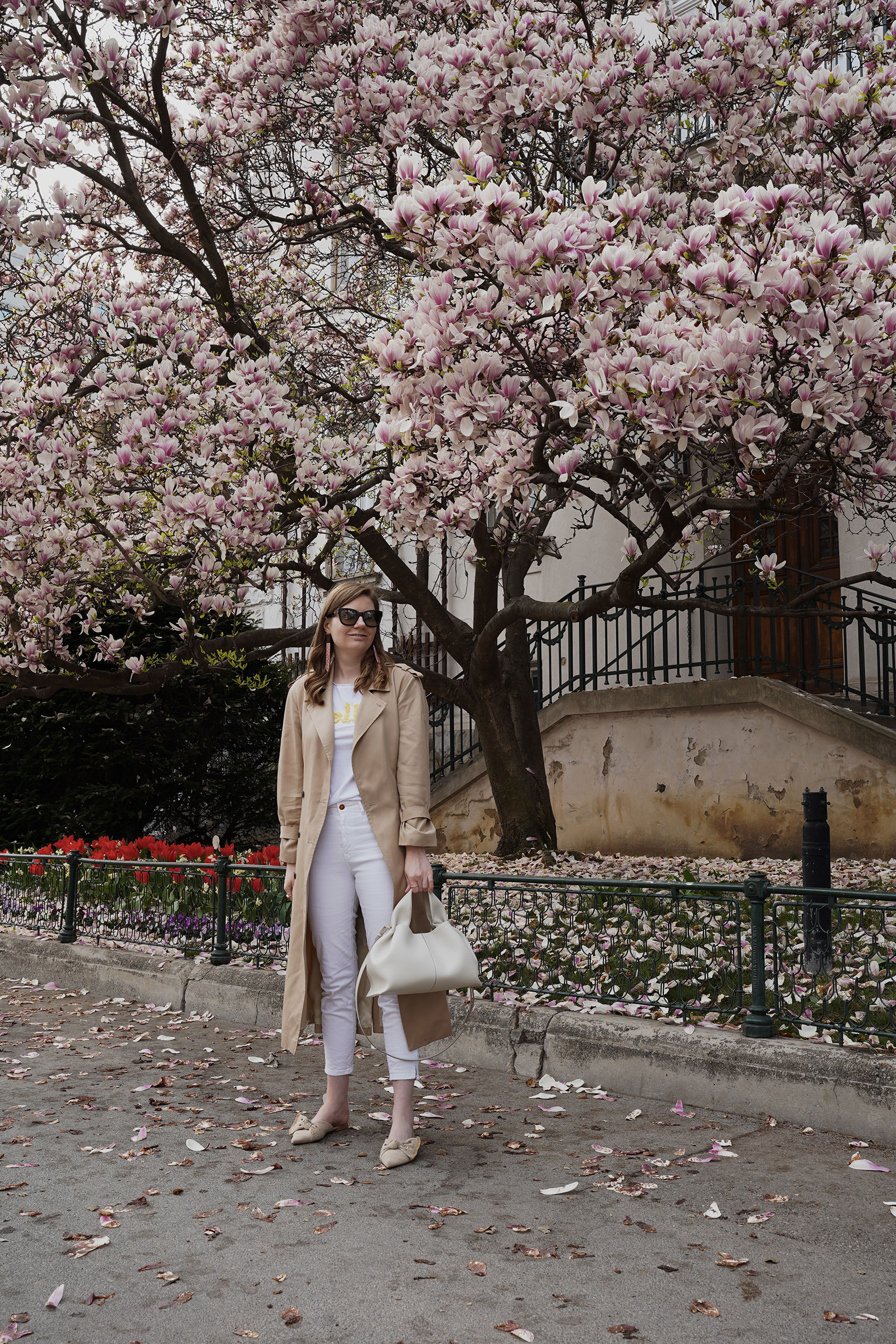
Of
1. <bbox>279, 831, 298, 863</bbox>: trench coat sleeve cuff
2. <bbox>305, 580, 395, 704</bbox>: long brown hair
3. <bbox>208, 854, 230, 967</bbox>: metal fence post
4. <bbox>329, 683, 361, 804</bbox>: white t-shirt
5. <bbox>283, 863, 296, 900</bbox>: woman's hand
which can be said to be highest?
<bbox>305, 580, 395, 704</bbox>: long brown hair

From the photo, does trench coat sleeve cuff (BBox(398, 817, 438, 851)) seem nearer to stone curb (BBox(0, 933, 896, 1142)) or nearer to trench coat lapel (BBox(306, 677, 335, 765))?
trench coat lapel (BBox(306, 677, 335, 765))

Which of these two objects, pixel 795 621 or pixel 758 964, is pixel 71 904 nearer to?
pixel 758 964

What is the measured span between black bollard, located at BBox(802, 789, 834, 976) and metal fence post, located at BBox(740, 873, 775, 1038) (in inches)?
8.7

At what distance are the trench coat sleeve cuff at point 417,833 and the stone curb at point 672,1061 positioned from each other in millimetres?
1769

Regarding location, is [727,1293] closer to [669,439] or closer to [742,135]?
[669,439]

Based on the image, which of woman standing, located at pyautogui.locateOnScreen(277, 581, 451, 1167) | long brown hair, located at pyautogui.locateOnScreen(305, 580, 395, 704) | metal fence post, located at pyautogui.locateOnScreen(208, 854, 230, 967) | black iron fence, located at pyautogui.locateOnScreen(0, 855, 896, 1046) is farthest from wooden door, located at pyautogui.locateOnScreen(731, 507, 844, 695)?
woman standing, located at pyautogui.locateOnScreen(277, 581, 451, 1167)

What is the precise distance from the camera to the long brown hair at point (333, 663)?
4566 millimetres

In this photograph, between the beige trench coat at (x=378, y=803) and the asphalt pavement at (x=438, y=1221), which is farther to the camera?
the beige trench coat at (x=378, y=803)

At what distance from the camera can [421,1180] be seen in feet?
13.3

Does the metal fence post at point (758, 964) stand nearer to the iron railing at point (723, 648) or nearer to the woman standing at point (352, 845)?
the woman standing at point (352, 845)

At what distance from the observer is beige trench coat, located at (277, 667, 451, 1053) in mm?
4371

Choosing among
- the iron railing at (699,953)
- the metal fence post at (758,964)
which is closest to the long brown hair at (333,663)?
the iron railing at (699,953)

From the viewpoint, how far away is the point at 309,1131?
4.48 metres

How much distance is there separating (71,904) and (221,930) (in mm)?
2209
